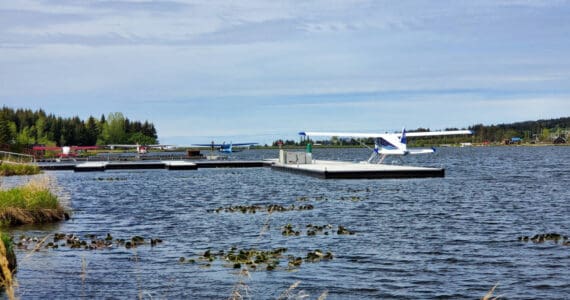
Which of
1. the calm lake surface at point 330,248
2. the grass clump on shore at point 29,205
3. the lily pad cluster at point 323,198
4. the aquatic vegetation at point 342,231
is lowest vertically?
the calm lake surface at point 330,248

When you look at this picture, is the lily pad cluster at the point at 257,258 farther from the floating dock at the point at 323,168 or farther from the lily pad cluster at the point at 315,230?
the floating dock at the point at 323,168

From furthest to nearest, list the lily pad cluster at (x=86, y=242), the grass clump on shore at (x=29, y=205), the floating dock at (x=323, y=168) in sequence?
the floating dock at (x=323, y=168)
the grass clump on shore at (x=29, y=205)
the lily pad cluster at (x=86, y=242)

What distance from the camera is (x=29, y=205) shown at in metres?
23.3

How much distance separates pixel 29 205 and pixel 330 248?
10.9 meters

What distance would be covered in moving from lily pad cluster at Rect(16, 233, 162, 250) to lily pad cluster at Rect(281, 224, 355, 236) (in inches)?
165

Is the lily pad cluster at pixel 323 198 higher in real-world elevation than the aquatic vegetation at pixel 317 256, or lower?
higher

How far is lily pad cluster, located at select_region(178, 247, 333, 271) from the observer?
16.5 metres

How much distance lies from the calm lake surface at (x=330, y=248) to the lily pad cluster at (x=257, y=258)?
20 cm

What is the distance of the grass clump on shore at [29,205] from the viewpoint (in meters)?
22.8

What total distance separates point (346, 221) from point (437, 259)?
822cm

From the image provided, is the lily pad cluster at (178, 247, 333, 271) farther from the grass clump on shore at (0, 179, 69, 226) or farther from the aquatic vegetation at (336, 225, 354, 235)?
the grass clump on shore at (0, 179, 69, 226)

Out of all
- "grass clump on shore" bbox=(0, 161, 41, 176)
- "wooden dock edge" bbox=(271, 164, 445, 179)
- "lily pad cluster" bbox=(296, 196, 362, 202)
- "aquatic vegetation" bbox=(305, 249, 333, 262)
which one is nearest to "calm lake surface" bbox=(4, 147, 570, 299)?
"lily pad cluster" bbox=(296, 196, 362, 202)

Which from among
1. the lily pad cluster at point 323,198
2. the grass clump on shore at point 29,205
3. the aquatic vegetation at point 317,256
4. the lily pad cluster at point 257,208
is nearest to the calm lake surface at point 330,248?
the lily pad cluster at point 323,198

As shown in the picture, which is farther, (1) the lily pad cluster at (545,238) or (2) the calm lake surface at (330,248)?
(1) the lily pad cluster at (545,238)
